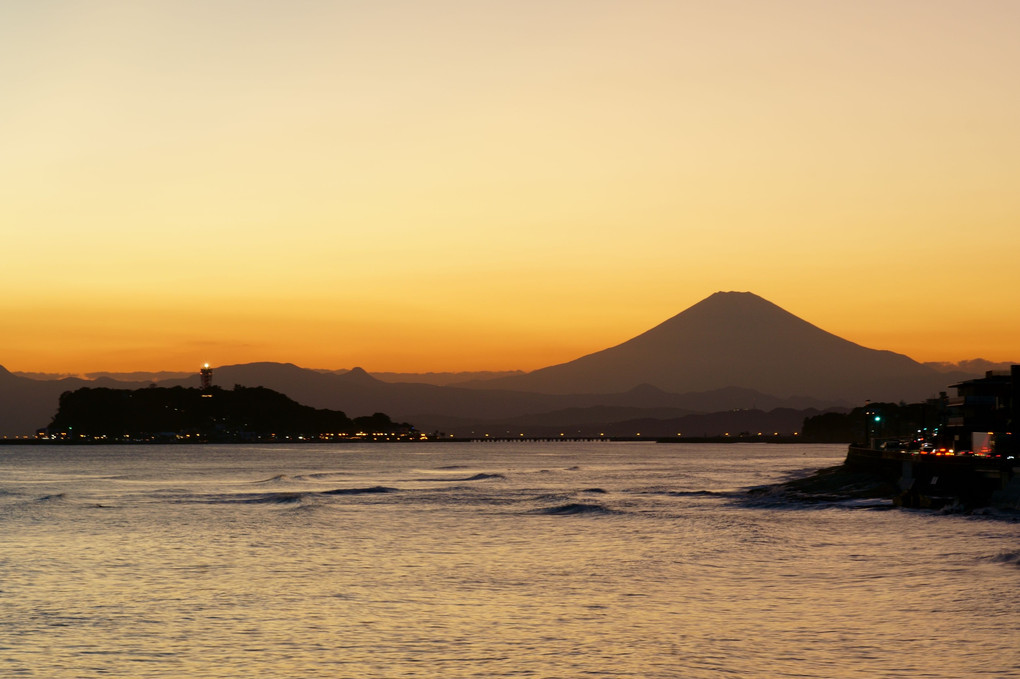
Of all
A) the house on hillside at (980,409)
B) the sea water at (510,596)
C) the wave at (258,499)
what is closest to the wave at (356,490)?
the wave at (258,499)

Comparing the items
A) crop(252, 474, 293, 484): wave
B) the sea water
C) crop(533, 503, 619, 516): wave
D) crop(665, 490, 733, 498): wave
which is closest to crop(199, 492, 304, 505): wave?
the sea water

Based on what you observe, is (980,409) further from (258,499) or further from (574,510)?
(258,499)

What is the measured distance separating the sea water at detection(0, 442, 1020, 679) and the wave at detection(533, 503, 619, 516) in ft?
11.8

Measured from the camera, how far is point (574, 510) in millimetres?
67562

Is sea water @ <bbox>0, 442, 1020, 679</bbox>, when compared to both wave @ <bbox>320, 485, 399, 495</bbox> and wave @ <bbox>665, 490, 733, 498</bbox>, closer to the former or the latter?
wave @ <bbox>665, 490, 733, 498</bbox>

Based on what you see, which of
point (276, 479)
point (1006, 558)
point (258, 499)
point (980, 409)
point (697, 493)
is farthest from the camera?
point (276, 479)

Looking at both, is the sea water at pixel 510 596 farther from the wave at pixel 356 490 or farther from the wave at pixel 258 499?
the wave at pixel 356 490

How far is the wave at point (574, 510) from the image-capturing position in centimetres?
6594

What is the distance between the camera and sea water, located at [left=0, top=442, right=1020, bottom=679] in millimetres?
21469

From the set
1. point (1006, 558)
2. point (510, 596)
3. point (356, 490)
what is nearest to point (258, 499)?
point (356, 490)

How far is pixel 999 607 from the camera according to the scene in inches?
1078

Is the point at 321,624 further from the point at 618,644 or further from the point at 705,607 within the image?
the point at 705,607

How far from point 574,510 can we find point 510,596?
125 ft

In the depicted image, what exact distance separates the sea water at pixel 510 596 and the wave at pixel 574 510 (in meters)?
3.61
